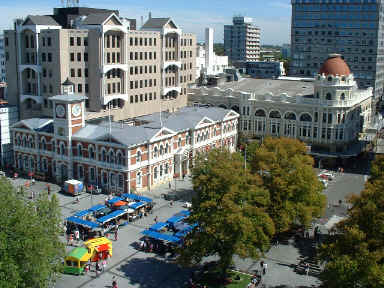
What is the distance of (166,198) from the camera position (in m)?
72.9

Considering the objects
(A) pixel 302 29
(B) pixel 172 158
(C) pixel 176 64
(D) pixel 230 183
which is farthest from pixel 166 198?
(A) pixel 302 29

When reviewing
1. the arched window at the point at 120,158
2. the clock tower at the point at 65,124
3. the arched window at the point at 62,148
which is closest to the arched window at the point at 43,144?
the clock tower at the point at 65,124

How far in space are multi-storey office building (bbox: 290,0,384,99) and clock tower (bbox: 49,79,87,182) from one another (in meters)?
101

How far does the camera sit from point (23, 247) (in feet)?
123

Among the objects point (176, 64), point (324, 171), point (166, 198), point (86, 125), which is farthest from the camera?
point (176, 64)

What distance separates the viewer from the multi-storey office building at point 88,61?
86.8 m

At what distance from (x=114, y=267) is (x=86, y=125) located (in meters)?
34.9

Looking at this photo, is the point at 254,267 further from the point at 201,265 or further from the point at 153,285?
the point at 153,285

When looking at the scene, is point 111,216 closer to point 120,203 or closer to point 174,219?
point 120,203

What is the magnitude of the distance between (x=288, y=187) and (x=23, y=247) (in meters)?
29.3

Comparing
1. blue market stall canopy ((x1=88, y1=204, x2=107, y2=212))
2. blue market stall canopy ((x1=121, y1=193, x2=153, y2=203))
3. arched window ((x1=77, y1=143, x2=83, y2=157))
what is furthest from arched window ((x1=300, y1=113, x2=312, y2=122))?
blue market stall canopy ((x1=88, y1=204, x2=107, y2=212))

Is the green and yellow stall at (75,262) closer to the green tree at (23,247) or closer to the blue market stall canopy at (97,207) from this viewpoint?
the green tree at (23,247)

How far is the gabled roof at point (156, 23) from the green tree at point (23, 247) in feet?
223

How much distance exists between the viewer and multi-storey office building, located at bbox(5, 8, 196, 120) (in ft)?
285
